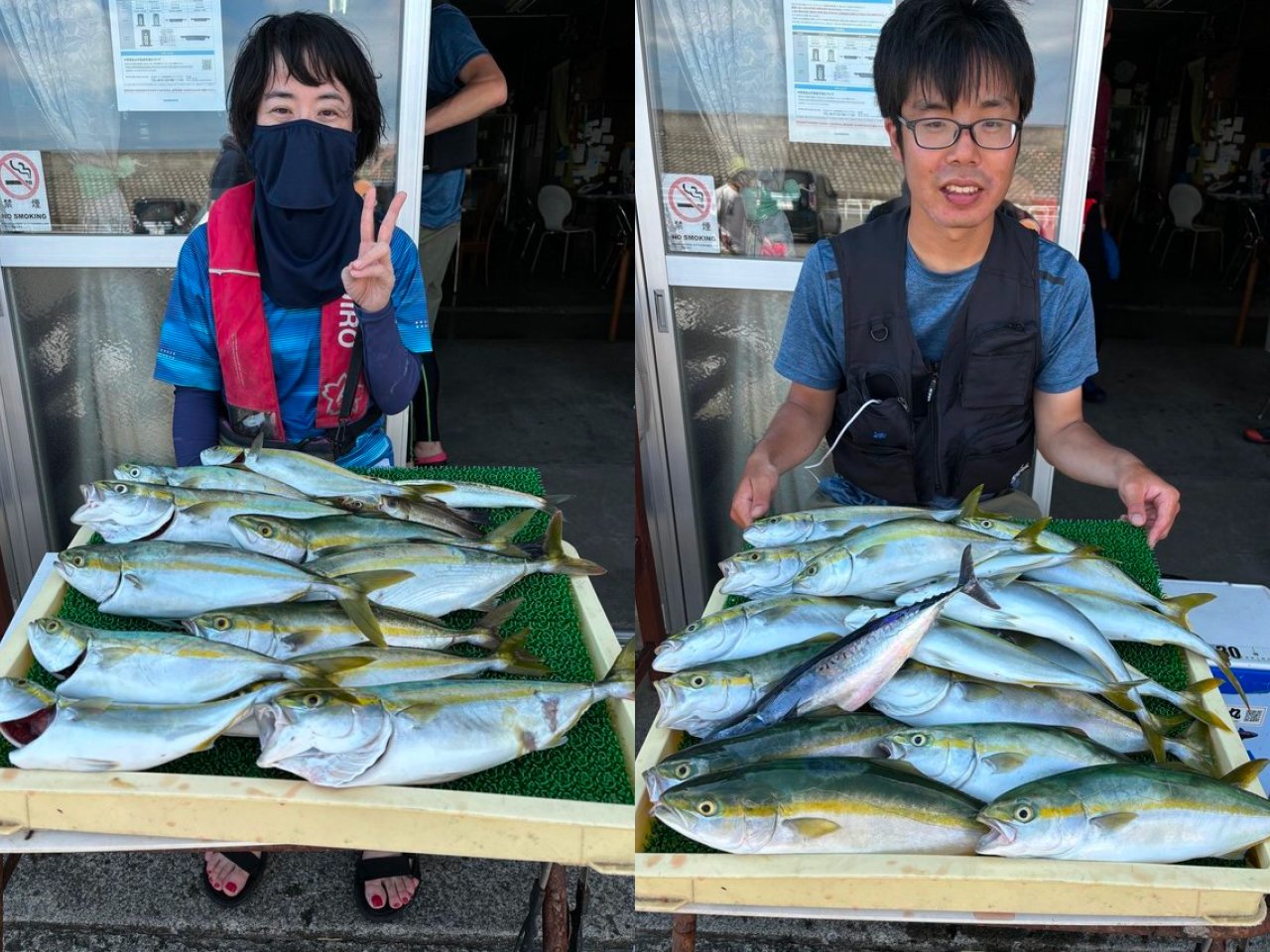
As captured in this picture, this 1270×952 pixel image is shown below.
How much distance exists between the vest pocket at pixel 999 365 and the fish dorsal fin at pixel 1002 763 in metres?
1.29

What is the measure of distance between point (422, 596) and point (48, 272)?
285 cm

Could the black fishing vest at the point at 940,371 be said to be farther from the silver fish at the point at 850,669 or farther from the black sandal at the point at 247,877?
the black sandal at the point at 247,877

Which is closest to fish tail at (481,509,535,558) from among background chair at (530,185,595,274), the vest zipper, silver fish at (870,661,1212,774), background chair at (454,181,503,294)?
silver fish at (870,661,1212,774)

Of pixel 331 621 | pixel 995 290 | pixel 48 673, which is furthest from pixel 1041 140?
pixel 48 673

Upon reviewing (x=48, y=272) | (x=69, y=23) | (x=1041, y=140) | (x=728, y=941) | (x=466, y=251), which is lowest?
(x=728, y=941)

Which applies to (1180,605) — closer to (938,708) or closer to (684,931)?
(938,708)

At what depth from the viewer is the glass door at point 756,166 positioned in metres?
3.68

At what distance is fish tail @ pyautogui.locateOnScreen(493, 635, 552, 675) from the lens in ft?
6.54

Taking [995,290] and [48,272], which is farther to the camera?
[48,272]

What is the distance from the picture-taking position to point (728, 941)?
10.5 ft

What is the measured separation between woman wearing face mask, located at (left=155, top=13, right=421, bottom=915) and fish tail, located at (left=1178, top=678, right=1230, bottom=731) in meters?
1.94

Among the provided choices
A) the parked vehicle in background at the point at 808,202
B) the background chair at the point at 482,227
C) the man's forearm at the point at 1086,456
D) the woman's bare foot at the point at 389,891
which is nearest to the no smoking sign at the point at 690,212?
the parked vehicle in background at the point at 808,202

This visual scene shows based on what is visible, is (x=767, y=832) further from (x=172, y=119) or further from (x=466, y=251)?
(x=466, y=251)

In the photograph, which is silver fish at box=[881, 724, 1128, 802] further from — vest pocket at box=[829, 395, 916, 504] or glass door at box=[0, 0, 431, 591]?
glass door at box=[0, 0, 431, 591]
